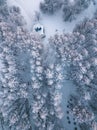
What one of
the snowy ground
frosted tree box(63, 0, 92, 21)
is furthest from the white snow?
frosted tree box(63, 0, 92, 21)

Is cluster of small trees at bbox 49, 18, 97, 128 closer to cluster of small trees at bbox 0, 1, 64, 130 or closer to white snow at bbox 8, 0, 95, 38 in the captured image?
cluster of small trees at bbox 0, 1, 64, 130

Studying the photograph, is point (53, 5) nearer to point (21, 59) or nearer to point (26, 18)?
point (26, 18)

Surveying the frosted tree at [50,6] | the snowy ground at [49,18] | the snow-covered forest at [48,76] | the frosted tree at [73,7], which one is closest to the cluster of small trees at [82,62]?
the snow-covered forest at [48,76]

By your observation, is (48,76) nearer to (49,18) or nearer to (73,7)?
(49,18)

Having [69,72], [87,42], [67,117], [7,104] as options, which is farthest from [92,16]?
[7,104]

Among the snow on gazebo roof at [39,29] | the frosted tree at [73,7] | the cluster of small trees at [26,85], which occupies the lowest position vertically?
the cluster of small trees at [26,85]

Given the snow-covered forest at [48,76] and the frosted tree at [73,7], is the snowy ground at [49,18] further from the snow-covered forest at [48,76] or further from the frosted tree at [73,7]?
the snow-covered forest at [48,76]
